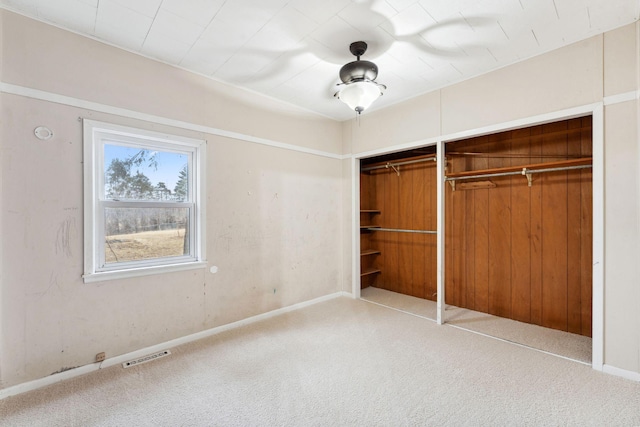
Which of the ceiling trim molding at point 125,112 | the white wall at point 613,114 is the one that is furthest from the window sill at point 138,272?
the white wall at point 613,114

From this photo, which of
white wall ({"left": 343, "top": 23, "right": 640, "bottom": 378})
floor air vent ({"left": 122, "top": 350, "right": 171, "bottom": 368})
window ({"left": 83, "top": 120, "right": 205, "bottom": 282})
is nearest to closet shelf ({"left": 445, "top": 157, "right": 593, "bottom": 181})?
white wall ({"left": 343, "top": 23, "right": 640, "bottom": 378})

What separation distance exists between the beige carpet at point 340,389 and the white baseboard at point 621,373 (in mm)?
58

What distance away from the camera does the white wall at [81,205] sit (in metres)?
1.96

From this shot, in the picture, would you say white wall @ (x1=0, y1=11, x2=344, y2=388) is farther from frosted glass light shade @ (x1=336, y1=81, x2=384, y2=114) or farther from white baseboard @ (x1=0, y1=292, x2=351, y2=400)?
Result: frosted glass light shade @ (x1=336, y1=81, x2=384, y2=114)

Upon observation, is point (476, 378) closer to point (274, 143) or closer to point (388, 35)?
point (388, 35)

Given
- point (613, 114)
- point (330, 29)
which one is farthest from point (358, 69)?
point (613, 114)

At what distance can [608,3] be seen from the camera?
1.88 meters

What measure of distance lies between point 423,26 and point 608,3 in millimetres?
1133

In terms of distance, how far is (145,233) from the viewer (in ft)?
8.39

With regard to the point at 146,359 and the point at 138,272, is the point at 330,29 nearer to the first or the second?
the point at 138,272

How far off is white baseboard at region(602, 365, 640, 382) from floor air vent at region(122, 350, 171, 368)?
342 centimetres

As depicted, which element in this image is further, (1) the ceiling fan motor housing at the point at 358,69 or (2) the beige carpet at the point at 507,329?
(2) the beige carpet at the point at 507,329

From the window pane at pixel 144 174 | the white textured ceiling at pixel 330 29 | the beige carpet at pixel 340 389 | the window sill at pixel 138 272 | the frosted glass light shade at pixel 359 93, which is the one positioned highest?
the white textured ceiling at pixel 330 29

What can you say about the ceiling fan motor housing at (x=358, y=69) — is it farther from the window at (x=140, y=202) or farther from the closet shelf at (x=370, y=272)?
the closet shelf at (x=370, y=272)
